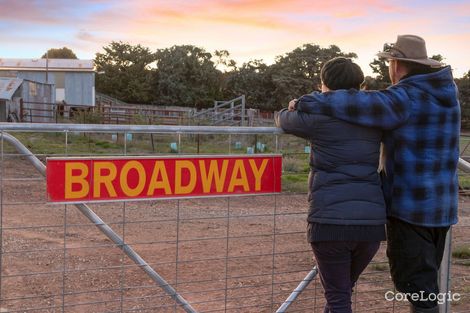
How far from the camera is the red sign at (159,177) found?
111 inches

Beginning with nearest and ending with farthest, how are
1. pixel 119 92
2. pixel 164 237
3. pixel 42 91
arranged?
pixel 164 237 → pixel 42 91 → pixel 119 92

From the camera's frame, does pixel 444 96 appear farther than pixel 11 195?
No

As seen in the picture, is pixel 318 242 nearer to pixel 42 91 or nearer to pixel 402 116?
pixel 402 116

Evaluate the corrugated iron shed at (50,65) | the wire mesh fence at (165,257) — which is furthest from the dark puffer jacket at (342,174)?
the corrugated iron shed at (50,65)

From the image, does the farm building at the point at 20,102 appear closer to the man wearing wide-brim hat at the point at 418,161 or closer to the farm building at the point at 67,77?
the farm building at the point at 67,77

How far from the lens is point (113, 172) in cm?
293

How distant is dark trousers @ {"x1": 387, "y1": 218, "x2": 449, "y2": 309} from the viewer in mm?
2824

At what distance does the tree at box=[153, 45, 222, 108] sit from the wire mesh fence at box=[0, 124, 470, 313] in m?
54.3

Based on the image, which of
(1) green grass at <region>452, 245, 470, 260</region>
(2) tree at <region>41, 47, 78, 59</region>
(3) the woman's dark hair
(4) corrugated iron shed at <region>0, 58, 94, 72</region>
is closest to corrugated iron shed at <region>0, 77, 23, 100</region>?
(4) corrugated iron shed at <region>0, 58, 94, 72</region>

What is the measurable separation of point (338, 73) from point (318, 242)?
80cm

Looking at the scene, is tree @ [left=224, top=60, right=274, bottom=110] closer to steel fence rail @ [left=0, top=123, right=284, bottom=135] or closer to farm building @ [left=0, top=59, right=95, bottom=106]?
farm building @ [left=0, top=59, right=95, bottom=106]

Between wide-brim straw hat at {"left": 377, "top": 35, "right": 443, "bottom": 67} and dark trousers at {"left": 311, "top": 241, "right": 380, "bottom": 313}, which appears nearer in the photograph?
dark trousers at {"left": 311, "top": 241, "right": 380, "bottom": 313}

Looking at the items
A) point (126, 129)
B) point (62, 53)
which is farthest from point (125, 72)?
point (126, 129)

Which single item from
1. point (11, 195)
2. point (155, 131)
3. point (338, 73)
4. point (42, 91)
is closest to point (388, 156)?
point (338, 73)
